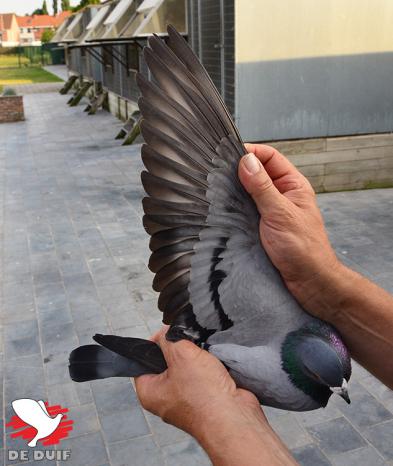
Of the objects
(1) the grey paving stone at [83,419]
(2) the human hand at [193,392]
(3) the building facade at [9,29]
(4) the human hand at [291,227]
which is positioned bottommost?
(1) the grey paving stone at [83,419]

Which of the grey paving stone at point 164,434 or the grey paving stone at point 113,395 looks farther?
the grey paving stone at point 113,395

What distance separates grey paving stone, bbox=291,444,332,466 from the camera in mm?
4059

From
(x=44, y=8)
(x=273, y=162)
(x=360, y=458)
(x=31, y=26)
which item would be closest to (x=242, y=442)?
(x=273, y=162)

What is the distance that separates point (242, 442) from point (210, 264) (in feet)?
1.99

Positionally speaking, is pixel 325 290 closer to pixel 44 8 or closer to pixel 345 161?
pixel 345 161

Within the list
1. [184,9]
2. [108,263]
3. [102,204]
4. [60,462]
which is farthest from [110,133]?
[60,462]

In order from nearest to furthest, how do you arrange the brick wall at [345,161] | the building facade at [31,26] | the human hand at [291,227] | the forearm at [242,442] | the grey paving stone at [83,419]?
the forearm at [242,442]
the human hand at [291,227]
the grey paving stone at [83,419]
the brick wall at [345,161]
the building facade at [31,26]

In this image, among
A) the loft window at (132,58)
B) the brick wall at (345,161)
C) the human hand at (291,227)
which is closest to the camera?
the human hand at (291,227)

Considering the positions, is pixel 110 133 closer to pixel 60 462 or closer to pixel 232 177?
pixel 60 462

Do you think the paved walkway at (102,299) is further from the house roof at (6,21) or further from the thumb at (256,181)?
the house roof at (6,21)

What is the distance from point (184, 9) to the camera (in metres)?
12.5

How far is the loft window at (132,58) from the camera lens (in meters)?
17.3

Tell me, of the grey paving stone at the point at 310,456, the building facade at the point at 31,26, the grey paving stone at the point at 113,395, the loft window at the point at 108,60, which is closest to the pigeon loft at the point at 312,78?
the grey paving stone at the point at 113,395

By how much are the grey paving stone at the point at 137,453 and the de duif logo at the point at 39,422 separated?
18.4 inches
